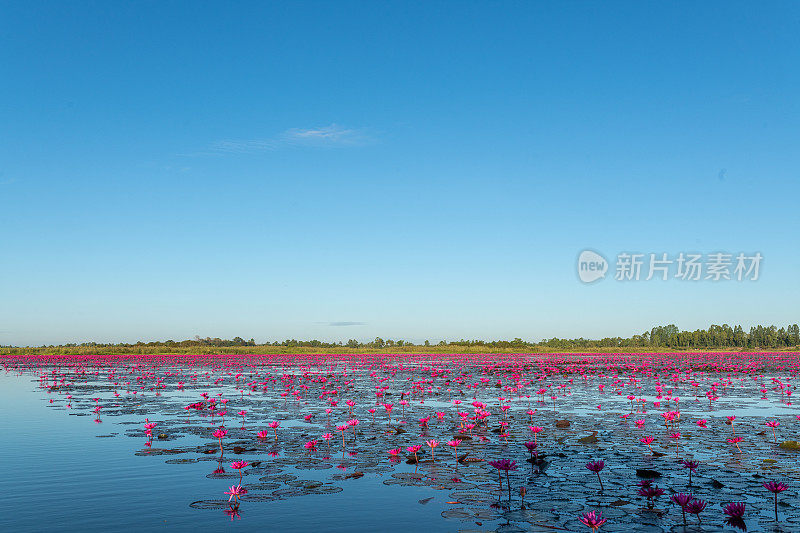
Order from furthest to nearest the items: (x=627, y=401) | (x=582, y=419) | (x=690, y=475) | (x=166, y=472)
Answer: (x=627, y=401) → (x=582, y=419) → (x=166, y=472) → (x=690, y=475)

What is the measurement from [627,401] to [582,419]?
5.49 meters

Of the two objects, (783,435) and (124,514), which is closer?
(124,514)

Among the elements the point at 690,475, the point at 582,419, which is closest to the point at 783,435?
the point at 582,419

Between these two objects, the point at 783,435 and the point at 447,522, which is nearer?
the point at 447,522

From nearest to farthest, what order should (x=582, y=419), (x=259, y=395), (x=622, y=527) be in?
1. (x=622, y=527)
2. (x=582, y=419)
3. (x=259, y=395)

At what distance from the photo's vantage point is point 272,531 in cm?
646

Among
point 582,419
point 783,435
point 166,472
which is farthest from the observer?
point 582,419

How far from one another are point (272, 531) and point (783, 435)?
11824 millimetres

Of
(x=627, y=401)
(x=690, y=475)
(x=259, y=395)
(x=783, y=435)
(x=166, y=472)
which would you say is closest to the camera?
(x=690, y=475)

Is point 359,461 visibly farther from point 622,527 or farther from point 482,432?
point 622,527

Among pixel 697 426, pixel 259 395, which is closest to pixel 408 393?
pixel 259 395

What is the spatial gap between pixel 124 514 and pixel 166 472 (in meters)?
2.22

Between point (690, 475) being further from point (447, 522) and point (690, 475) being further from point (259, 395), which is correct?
point (259, 395)

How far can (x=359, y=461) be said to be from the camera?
990 cm
